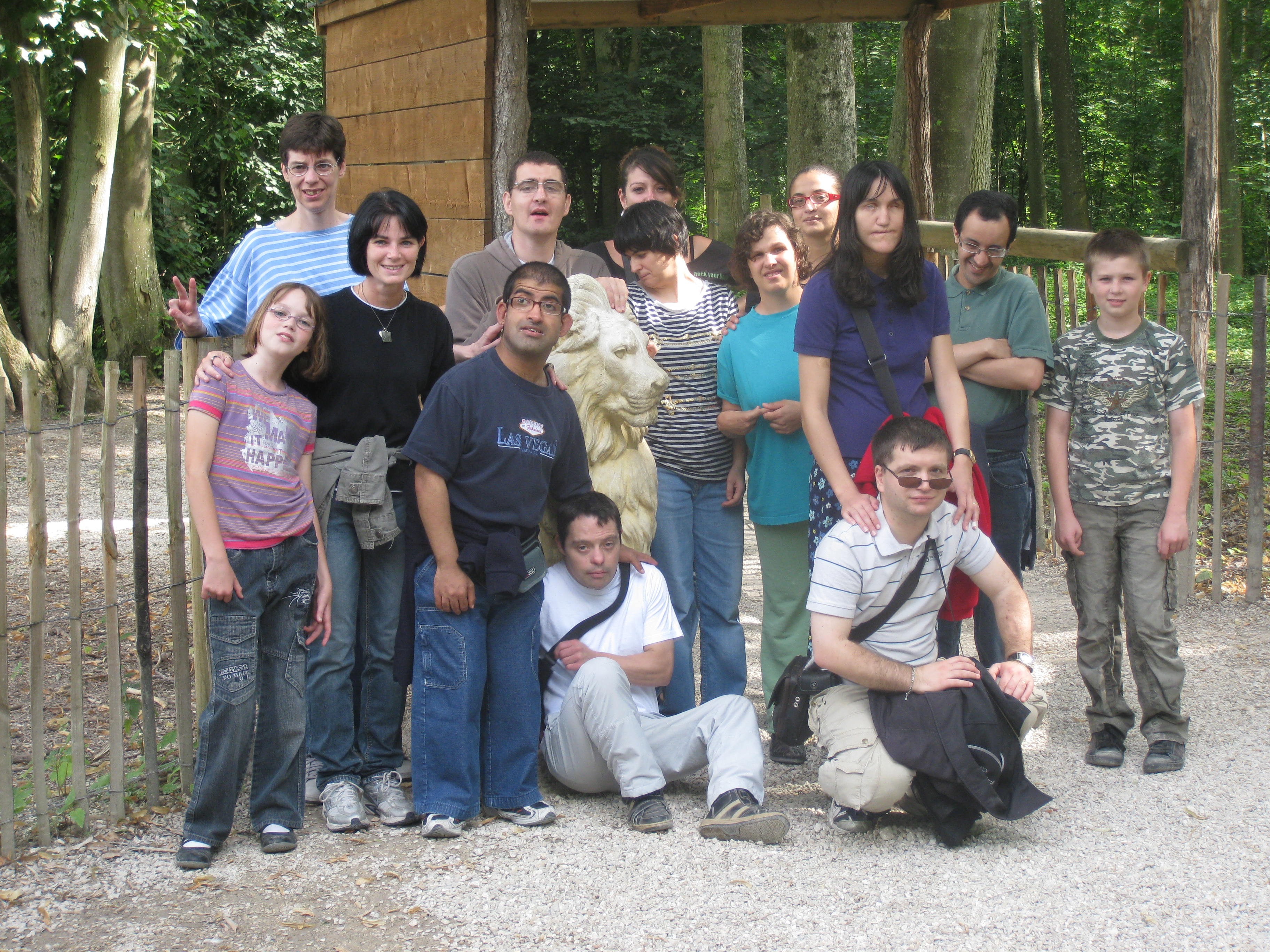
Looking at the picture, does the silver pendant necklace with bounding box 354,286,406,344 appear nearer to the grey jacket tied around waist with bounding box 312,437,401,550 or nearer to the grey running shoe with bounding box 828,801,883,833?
the grey jacket tied around waist with bounding box 312,437,401,550

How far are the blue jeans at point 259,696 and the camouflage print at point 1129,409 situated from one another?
2.56m

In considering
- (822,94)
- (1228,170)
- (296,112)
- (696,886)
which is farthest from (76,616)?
(1228,170)

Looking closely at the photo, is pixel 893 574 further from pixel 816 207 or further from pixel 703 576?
pixel 816 207

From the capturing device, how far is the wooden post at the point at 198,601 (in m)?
3.57

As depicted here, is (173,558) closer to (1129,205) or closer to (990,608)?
(990,608)

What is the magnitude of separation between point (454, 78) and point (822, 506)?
144 inches

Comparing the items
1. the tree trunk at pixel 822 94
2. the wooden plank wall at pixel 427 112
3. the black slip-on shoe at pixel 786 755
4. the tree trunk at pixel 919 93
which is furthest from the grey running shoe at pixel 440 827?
the tree trunk at pixel 822 94

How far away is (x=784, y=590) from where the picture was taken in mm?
3951

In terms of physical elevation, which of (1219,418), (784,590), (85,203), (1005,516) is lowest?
(784,590)

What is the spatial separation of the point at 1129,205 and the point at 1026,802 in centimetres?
2734

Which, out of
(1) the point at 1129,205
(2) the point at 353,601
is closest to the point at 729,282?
(2) the point at 353,601

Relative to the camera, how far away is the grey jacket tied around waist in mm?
3248

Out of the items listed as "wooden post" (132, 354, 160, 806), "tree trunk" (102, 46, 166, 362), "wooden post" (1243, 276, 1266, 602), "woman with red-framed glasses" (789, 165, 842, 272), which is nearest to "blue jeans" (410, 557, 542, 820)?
"wooden post" (132, 354, 160, 806)

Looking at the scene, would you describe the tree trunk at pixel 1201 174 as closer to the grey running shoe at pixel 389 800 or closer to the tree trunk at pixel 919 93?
the tree trunk at pixel 919 93
